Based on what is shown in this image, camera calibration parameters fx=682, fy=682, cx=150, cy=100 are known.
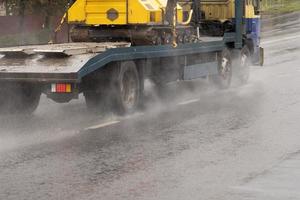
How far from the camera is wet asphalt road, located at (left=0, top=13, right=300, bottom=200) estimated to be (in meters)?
6.83

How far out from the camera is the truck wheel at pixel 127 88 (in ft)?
37.9

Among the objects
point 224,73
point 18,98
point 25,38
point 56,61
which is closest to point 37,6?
point 25,38

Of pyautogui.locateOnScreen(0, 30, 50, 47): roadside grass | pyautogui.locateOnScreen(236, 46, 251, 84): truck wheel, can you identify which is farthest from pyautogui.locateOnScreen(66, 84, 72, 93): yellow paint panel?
pyautogui.locateOnScreen(0, 30, 50, 47): roadside grass

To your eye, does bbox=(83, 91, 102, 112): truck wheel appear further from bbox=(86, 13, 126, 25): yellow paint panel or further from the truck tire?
bbox=(86, 13, 126, 25): yellow paint panel

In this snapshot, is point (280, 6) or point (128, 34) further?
point (280, 6)

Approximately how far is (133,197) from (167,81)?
Answer: 7.60 meters

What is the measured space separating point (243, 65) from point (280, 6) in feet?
137

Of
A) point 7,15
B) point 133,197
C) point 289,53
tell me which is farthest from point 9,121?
point 7,15

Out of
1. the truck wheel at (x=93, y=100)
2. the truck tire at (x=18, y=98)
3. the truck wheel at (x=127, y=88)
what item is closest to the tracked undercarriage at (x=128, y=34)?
the truck wheel at (x=127, y=88)

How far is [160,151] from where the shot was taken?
342 inches

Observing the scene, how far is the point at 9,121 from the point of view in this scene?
11.2 metres

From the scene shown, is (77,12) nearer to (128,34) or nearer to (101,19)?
(101,19)

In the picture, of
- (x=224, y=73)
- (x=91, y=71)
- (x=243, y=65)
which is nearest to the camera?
(x=91, y=71)

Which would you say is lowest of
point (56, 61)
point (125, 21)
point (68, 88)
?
point (68, 88)
